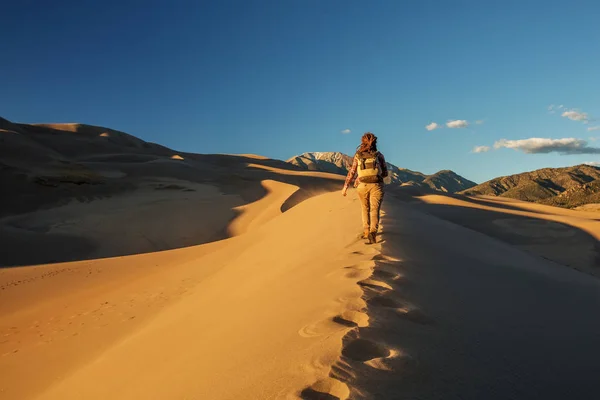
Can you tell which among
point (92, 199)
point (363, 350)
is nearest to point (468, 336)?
point (363, 350)

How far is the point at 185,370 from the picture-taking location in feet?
7.95

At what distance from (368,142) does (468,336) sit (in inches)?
146

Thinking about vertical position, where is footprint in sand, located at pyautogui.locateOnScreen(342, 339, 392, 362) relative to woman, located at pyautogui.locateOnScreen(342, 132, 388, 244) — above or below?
below

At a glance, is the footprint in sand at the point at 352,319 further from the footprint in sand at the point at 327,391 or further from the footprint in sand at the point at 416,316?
the footprint in sand at the point at 327,391

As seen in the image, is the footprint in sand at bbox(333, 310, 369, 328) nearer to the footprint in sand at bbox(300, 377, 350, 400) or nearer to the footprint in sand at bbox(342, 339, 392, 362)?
the footprint in sand at bbox(342, 339, 392, 362)

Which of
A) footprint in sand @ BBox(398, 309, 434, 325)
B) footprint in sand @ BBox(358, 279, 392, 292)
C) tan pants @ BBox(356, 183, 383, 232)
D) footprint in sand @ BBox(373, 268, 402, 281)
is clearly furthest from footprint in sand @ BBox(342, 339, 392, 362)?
tan pants @ BBox(356, 183, 383, 232)

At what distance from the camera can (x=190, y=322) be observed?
12.3 ft

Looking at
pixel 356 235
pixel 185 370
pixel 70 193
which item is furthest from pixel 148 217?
pixel 185 370

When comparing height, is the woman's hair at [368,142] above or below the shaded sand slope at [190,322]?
above

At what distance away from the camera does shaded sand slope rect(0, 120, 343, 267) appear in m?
11.6

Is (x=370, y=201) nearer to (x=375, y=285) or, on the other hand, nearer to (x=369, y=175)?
(x=369, y=175)

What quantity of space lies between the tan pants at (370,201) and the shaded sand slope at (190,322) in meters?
0.37

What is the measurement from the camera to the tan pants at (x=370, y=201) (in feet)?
18.3

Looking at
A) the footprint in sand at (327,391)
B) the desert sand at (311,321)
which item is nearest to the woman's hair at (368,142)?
the desert sand at (311,321)
